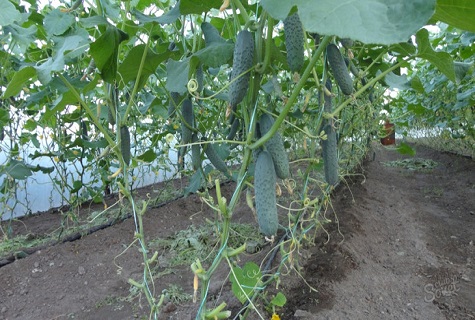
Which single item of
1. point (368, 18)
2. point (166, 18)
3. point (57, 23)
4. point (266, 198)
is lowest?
point (266, 198)

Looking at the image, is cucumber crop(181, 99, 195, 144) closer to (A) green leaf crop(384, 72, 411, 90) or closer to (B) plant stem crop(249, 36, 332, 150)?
(B) plant stem crop(249, 36, 332, 150)

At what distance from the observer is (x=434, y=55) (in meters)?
1.49

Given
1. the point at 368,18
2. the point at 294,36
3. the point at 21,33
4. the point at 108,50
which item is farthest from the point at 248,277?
the point at 21,33

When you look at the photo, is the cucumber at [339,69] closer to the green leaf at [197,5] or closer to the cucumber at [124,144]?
the green leaf at [197,5]

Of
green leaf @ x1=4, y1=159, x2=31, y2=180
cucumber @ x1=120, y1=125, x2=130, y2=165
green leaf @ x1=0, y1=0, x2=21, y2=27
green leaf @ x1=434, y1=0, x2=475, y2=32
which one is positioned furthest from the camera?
green leaf @ x1=4, y1=159, x2=31, y2=180

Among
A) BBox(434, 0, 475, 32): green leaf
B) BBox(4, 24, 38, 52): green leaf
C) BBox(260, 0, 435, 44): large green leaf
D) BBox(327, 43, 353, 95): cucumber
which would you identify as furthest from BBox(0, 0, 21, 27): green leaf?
BBox(434, 0, 475, 32): green leaf

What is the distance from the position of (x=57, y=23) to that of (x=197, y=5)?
75cm

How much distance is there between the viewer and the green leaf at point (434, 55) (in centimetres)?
144

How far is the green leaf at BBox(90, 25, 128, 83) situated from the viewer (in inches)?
56.9

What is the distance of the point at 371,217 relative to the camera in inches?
132

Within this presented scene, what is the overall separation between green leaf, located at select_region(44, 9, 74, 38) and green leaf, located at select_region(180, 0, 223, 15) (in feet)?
2.08

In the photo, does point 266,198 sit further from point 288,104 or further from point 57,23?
point 57,23

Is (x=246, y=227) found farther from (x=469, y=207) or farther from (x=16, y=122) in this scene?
(x=469, y=207)

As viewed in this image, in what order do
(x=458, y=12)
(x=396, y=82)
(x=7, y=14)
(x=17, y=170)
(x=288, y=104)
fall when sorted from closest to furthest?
(x=458, y=12) → (x=288, y=104) → (x=7, y=14) → (x=396, y=82) → (x=17, y=170)
